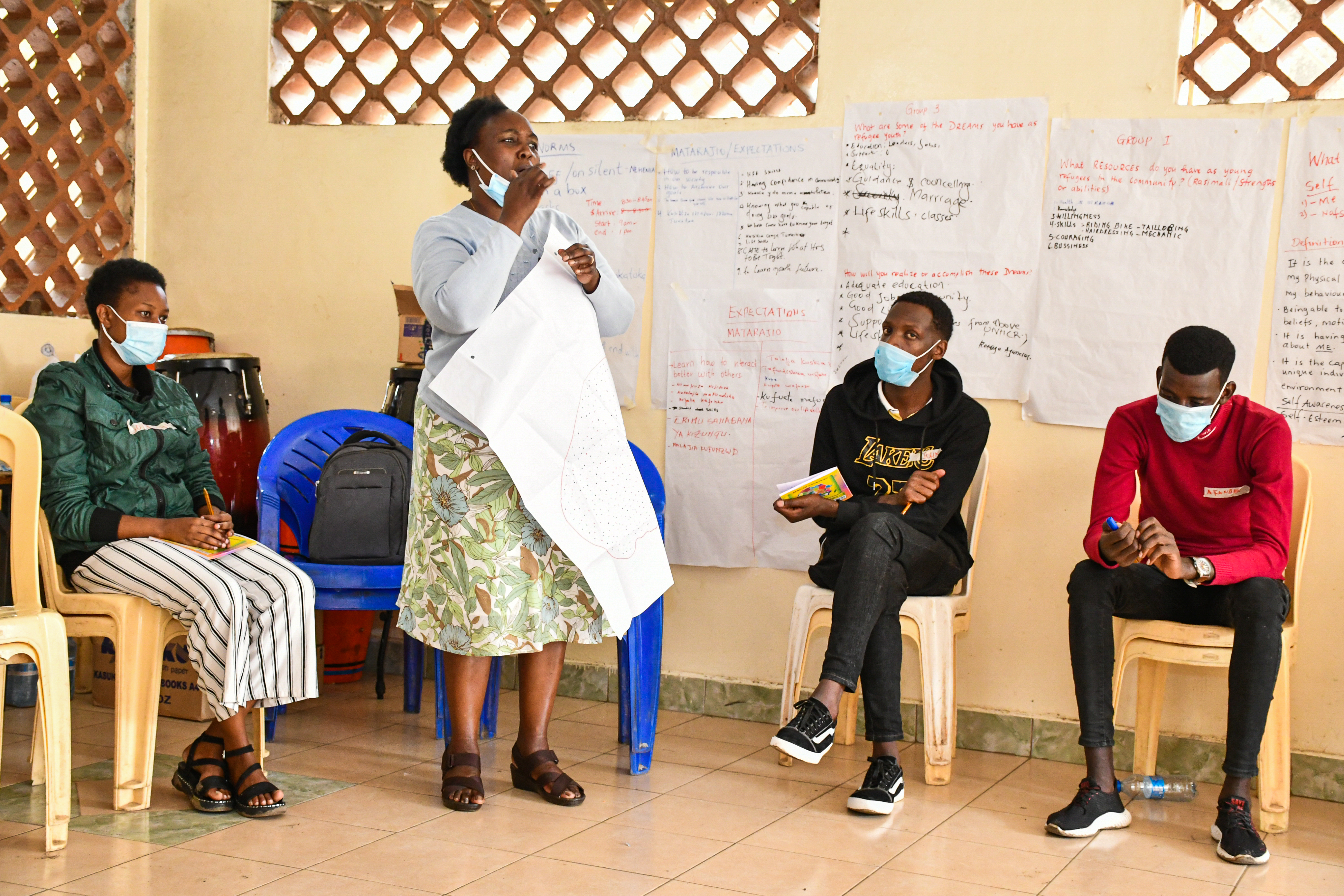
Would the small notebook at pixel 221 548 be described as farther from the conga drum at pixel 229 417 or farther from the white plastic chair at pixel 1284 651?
the white plastic chair at pixel 1284 651

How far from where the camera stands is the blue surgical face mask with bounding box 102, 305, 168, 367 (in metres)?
2.78

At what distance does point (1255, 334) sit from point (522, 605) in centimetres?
193

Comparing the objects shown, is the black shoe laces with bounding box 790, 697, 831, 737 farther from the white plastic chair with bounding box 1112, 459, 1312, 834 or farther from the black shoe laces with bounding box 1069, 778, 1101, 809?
the white plastic chair with bounding box 1112, 459, 1312, 834

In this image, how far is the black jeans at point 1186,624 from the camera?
260 centimetres

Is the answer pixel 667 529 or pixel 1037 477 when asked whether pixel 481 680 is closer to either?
pixel 667 529

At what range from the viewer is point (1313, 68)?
316cm

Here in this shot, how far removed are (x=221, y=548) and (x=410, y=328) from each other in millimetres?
1231

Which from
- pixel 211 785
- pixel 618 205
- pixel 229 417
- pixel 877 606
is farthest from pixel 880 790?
pixel 229 417

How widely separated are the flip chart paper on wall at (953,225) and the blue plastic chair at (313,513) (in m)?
1.34

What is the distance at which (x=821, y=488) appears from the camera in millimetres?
3023

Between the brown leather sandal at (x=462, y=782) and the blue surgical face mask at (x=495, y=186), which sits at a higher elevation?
the blue surgical face mask at (x=495, y=186)

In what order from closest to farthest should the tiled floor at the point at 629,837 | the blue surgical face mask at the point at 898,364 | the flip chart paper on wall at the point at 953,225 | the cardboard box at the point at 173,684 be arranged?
the tiled floor at the point at 629,837 < the blue surgical face mask at the point at 898,364 < the flip chart paper on wall at the point at 953,225 < the cardboard box at the point at 173,684

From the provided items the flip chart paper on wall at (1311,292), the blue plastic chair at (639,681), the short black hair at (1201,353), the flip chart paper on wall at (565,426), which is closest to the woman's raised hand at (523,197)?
the flip chart paper on wall at (565,426)

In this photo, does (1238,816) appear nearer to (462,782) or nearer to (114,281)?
(462,782)
